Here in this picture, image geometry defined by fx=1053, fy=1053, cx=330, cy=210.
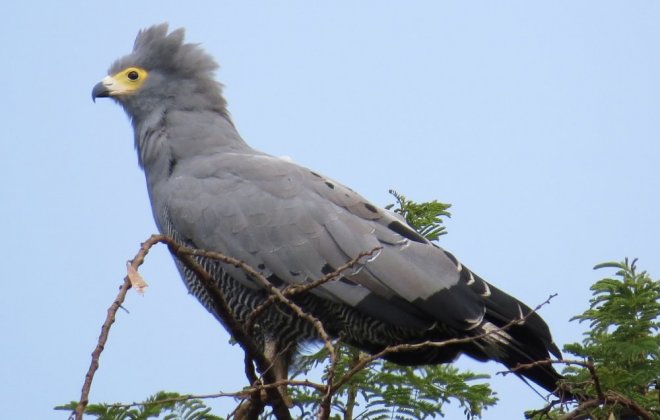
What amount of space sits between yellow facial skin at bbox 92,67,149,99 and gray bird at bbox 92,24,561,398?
0.76 meters

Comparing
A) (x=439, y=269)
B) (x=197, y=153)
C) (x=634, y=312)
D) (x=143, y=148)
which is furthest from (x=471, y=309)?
(x=143, y=148)

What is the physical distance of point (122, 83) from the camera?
8.55m

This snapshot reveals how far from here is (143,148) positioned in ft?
26.9

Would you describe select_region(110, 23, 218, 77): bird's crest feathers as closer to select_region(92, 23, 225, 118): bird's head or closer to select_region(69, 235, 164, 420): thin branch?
select_region(92, 23, 225, 118): bird's head

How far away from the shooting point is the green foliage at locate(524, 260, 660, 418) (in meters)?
5.73

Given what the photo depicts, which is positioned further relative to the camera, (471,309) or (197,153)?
(197,153)

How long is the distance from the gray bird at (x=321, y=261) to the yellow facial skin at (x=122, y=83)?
2.50 feet

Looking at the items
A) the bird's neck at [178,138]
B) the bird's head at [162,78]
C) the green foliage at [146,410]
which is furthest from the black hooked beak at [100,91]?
the green foliage at [146,410]

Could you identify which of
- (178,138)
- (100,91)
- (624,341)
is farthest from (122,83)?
(624,341)

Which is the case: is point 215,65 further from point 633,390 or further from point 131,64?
point 633,390

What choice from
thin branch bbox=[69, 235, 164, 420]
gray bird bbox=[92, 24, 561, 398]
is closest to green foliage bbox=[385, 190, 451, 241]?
gray bird bbox=[92, 24, 561, 398]

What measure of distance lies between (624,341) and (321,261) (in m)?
2.05

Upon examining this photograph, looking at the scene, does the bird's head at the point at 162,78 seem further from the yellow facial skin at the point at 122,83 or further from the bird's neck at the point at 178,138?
the bird's neck at the point at 178,138

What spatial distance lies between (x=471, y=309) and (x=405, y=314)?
437 millimetres
